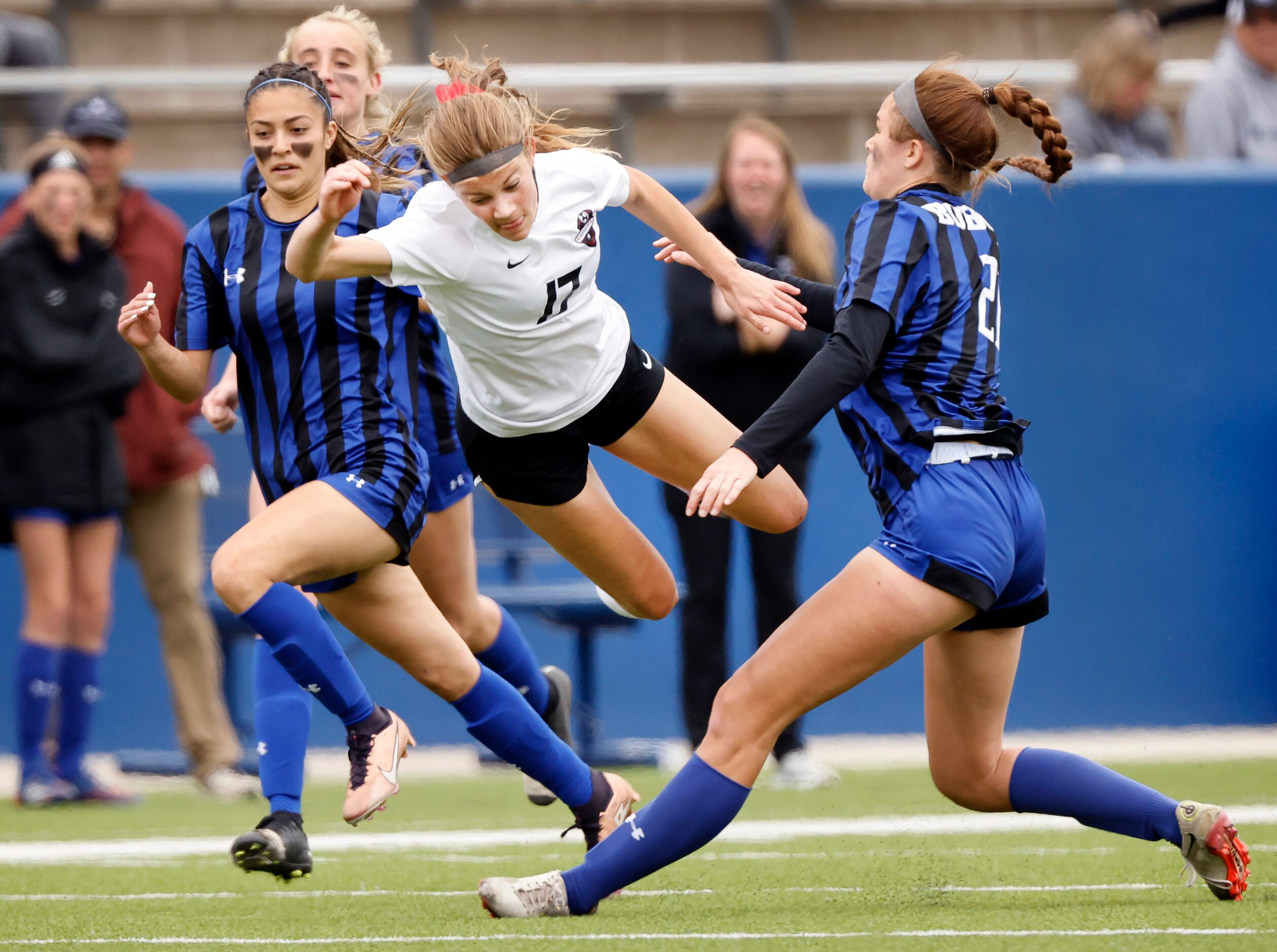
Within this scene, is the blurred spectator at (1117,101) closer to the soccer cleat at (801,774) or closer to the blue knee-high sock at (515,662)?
the soccer cleat at (801,774)

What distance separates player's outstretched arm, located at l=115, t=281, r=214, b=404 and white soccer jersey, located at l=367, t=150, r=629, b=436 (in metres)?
0.61

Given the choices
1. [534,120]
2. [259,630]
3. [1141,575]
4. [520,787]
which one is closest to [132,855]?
[259,630]

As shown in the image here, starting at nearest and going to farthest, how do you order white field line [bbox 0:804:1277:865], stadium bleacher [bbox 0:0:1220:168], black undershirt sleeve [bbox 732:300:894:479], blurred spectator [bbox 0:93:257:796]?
black undershirt sleeve [bbox 732:300:894:479], white field line [bbox 0:804:1277:865], blurred spectator [bbox 0:93:257:796], stadium bleacher [bbox 0:0:1220:168]

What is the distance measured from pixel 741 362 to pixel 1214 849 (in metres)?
3.42

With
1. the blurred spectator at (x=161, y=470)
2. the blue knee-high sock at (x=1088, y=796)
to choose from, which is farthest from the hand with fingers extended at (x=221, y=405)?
the blurred spectator at (x=161, y=470)

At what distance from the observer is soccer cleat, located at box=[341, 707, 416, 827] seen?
4.12 m

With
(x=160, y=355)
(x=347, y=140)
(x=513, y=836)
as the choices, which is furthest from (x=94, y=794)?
(x=347, y=140)

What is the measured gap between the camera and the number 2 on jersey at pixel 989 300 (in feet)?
12.1

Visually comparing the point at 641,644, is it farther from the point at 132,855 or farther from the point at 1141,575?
the point at 132,855

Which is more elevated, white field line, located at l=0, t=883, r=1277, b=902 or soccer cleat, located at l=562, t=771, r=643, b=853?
soccer cleat, located at l=562, t=771, r=643, b=853

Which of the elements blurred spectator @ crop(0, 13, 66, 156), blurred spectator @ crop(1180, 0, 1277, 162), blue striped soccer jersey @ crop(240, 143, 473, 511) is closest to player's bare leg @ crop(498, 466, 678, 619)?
blue striped soccer jersey @ crop(240, 143, 473, 511)

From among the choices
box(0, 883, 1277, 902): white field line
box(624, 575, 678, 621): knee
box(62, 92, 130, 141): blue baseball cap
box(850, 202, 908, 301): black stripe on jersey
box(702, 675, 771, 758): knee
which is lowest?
box(0, 883, 1277, 902): white field line

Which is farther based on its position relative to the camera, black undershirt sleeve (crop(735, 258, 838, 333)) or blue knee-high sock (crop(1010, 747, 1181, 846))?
black undershirt sleeve (crop(735, 258, 838, 333))

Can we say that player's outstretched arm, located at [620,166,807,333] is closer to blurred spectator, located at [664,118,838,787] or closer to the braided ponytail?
the braided ponytail
